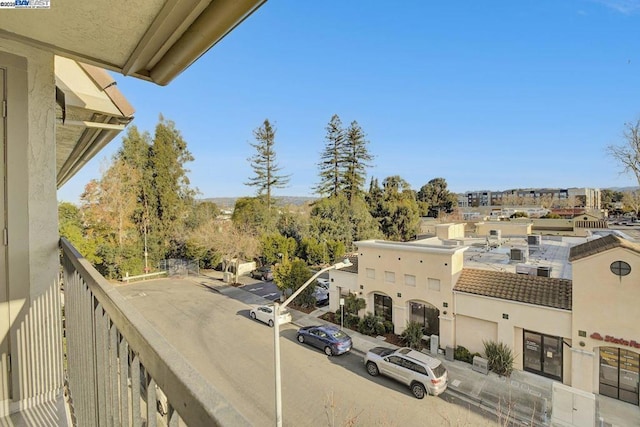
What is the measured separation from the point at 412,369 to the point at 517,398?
2943 mm

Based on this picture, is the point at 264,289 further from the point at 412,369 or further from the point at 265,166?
the point at 265,166

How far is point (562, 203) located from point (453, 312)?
6227cm

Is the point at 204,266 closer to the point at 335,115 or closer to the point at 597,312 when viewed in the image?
the point at 335,115

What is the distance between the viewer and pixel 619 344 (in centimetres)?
874

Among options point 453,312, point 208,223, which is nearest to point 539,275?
point 453,312

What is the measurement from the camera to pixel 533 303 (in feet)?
32.9

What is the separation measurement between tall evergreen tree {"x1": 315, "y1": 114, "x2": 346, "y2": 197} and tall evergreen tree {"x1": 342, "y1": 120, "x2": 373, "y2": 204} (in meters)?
0.50

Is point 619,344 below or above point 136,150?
below

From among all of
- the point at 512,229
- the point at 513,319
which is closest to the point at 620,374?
the point at 513,319

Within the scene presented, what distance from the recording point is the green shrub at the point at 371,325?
13.2 metres

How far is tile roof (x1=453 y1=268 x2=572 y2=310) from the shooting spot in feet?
32.8

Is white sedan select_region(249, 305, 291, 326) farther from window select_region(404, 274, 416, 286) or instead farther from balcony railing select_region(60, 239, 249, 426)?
balcony railing select_region(60, 239, 249, 426)

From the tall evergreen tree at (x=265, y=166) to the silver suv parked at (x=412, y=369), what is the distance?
23831 millimetres

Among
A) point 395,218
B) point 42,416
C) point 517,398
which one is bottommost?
point 517,398
